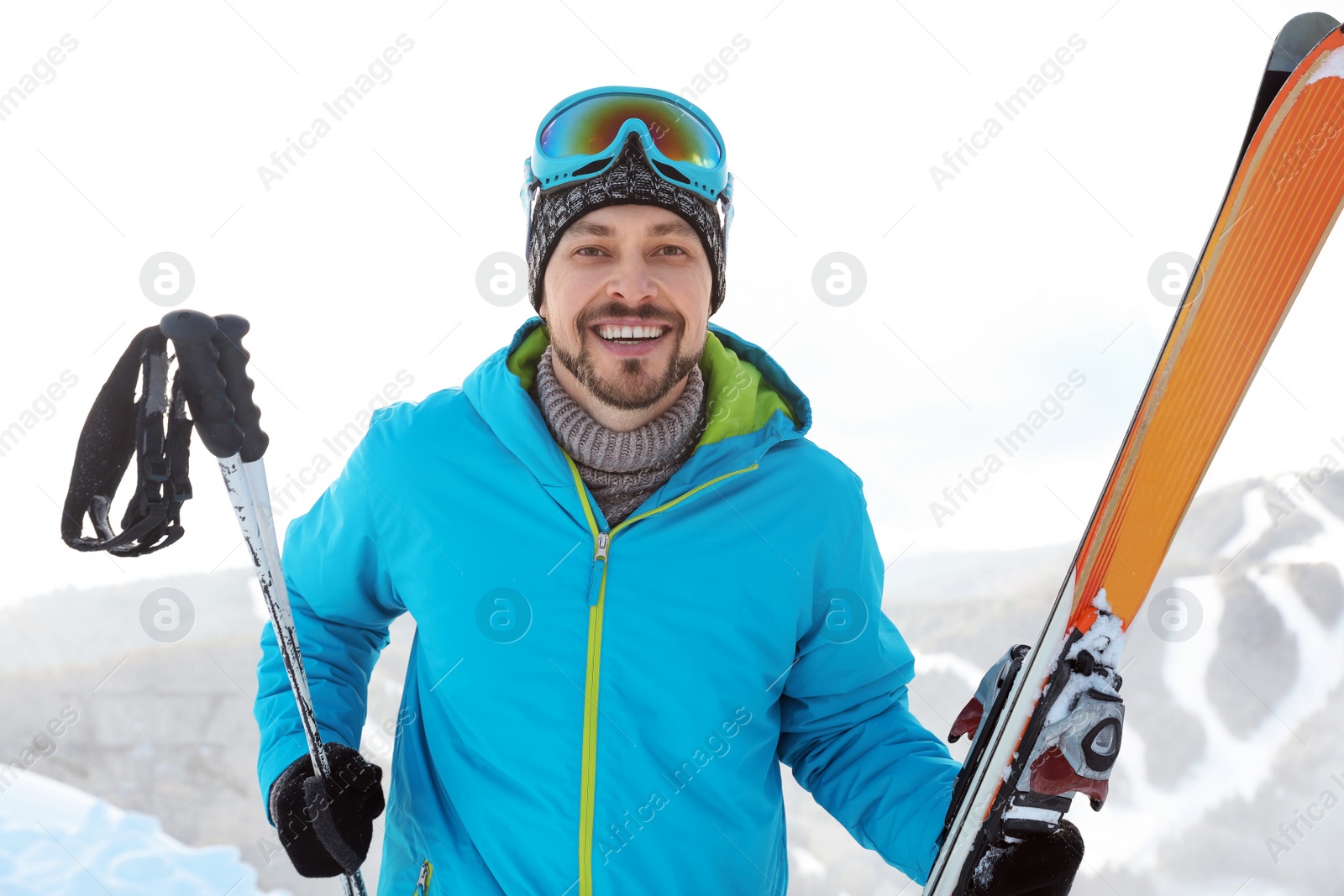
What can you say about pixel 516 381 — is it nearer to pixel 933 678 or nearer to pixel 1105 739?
pixel 1105 739

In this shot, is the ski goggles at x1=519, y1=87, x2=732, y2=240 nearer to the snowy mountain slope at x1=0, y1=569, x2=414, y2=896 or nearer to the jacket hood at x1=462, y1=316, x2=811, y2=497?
the jacket hood at x1=462, y1=316, x2=811, y2=497

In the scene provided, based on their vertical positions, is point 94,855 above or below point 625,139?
below

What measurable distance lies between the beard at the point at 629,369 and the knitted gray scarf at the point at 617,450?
6cm

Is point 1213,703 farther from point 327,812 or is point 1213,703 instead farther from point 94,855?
point 94,855

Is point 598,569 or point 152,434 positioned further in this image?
point 598,569

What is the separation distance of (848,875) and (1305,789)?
2.91 m

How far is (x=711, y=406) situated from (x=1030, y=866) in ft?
3.60

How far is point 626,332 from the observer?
177 cm

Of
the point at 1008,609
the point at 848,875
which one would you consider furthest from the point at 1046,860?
the point at 1008,609

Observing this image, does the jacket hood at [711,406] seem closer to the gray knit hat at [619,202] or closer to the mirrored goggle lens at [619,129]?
the gray knit hat at [619,202]

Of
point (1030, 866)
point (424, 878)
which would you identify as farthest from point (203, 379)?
point (1030, 866)

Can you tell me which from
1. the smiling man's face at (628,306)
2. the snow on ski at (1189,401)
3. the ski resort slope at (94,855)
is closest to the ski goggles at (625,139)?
the smiling man's face at (628,306)

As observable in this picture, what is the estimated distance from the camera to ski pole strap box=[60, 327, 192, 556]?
121 centimetres

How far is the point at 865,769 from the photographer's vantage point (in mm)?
1757
